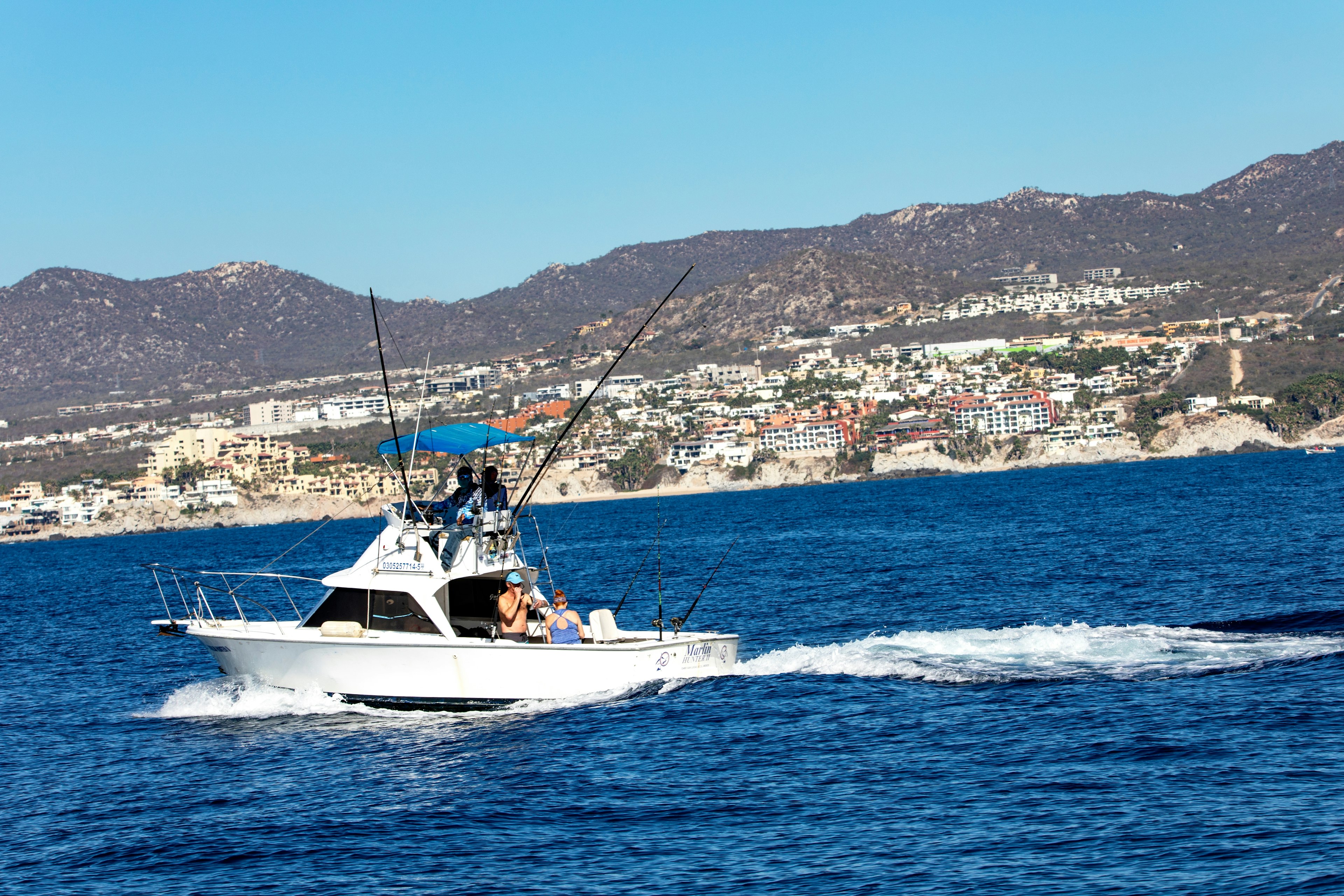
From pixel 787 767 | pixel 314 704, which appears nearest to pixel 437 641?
pixel 314 704

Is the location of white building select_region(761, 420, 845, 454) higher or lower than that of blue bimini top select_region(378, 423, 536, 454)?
lower

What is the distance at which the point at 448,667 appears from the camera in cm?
1808

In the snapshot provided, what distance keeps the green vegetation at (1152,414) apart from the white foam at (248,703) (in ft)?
471

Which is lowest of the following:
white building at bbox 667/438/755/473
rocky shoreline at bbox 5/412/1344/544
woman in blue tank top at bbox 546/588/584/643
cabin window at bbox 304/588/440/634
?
rocky shoreline at bbox 5/412/1344/544

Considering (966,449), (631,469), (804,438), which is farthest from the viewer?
(804,438)

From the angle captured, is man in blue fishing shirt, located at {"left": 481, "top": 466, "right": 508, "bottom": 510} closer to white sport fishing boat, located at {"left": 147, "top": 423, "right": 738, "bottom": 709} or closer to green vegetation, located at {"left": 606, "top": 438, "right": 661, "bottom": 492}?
white sport fishing boat, located at {"left": 147, "top": 423, "right": 738, "bottom": 709}

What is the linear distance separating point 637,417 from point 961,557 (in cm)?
14273

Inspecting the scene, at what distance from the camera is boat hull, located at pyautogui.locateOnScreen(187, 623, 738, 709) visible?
18.1 m

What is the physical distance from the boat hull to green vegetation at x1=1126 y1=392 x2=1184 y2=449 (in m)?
143

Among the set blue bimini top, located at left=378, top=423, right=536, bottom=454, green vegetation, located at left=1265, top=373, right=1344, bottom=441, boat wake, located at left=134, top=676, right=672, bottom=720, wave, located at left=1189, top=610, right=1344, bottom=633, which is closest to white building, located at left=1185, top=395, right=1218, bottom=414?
green vegetation, located at left=1265, top=373, right=1344, bottom=441

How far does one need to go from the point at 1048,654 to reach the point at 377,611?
10.1 meters

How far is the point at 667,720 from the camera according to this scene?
18.1 metres

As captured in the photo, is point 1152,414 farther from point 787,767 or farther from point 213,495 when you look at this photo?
point 787,767

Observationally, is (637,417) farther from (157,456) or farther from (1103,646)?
(1103,646)
